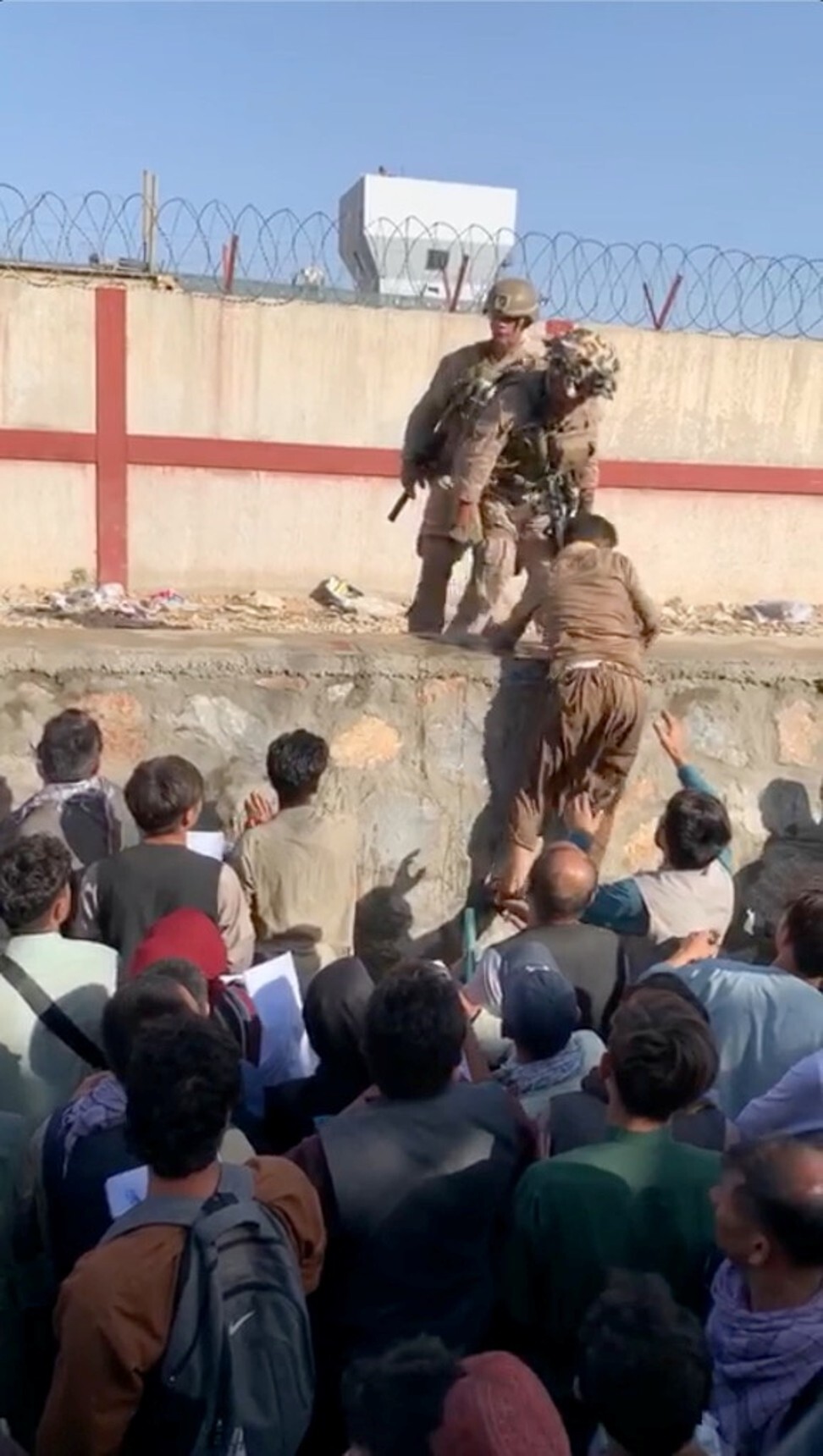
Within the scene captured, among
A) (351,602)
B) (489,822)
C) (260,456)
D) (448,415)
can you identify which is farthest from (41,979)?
(260,456)

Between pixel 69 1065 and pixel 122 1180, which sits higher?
pixel 122 1180

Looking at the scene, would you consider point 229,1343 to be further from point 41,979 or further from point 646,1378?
point 41,979

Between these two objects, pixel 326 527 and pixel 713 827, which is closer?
pixel 713 827

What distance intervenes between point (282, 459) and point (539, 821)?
228 inches

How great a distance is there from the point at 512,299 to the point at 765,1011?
3.61 m

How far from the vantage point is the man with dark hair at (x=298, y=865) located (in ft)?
13.8

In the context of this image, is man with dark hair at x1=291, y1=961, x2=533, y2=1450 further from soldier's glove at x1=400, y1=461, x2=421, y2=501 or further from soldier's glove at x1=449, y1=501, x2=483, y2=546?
soldier's glove at x1=400, y1=461, x2=421, y2=501

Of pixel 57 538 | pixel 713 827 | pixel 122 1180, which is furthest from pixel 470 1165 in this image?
pixel 57 538

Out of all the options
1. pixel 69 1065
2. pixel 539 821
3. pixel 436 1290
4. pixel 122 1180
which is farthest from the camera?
pixel 539 821

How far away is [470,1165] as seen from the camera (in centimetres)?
257

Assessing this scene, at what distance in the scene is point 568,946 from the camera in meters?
3.65

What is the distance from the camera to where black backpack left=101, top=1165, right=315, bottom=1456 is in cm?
197

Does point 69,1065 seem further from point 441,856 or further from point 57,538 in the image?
point 57,538

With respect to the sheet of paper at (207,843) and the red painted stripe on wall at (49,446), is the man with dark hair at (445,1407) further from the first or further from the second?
the red painted stripe on wall at (49,446)
